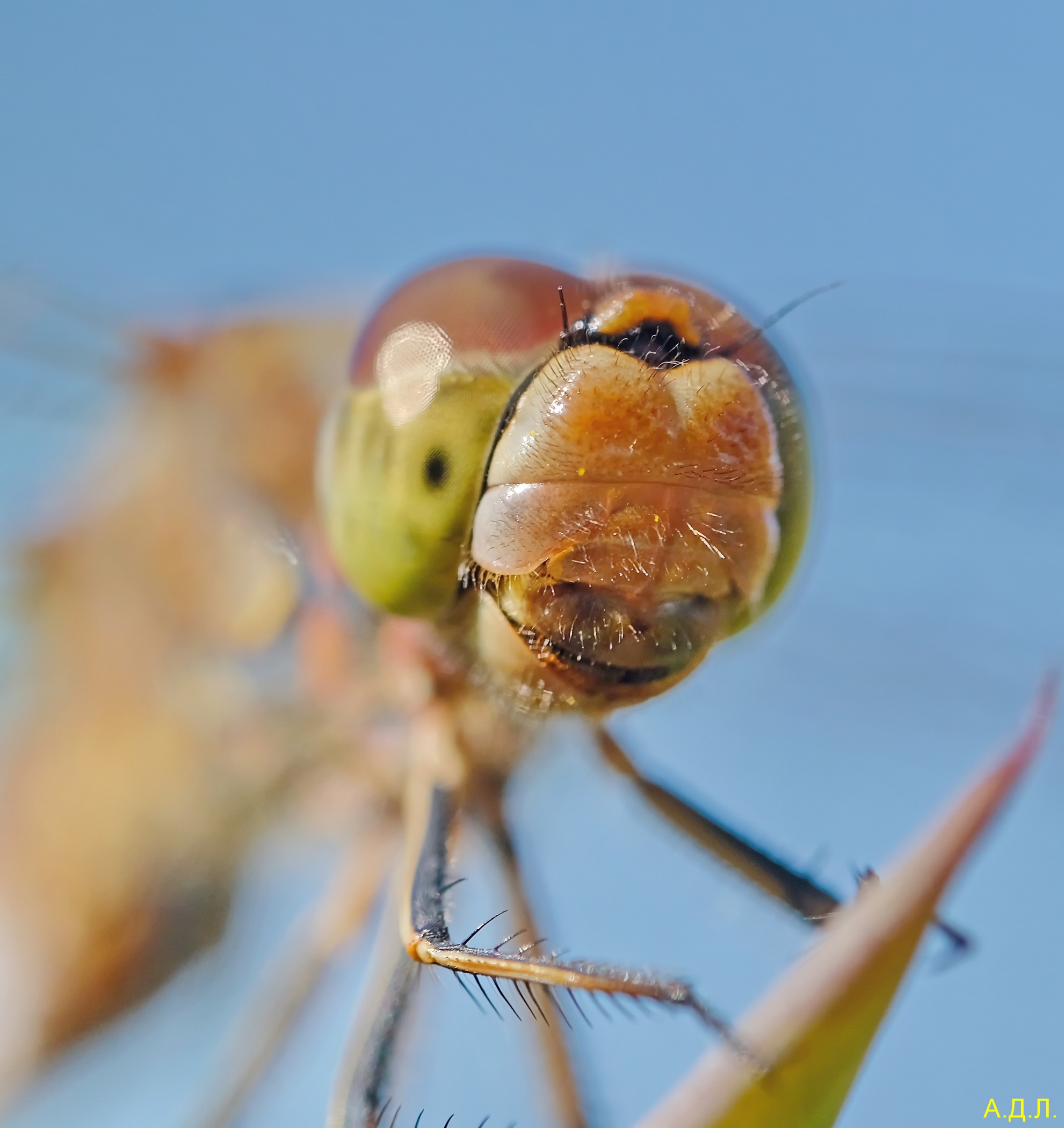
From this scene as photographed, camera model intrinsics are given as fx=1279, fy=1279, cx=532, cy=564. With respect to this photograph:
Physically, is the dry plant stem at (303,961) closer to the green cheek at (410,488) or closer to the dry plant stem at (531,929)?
the dry plant stem at (531,929)

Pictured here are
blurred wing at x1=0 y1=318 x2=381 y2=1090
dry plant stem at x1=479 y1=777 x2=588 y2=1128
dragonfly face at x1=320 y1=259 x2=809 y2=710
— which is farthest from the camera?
blurred wing at x1=0 y1=318 x2=381 y2=1090

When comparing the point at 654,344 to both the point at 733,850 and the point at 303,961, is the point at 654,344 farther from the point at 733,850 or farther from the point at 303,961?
the point at 303,961

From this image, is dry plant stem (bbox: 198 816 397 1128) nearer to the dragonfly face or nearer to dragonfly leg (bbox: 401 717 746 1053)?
dragonfly leg (bbox: 401 717 746 1053)

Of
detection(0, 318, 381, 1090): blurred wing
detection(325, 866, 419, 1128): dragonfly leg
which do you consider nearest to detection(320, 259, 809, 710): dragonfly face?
detection(325, 866, 419, 1128): dragonfly leg

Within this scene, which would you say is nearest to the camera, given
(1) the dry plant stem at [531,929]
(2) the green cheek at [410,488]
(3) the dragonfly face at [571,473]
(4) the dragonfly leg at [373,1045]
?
(3) the dragonfly face at [571,473]

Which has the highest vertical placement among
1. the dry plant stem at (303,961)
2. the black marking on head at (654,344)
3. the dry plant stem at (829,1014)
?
the black marking on head at (654,344)

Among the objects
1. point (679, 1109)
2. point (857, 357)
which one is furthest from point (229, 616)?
point (679, 1109)

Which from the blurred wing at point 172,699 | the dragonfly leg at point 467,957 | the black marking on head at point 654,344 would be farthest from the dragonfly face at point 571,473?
the blurred wing at point 172,699
